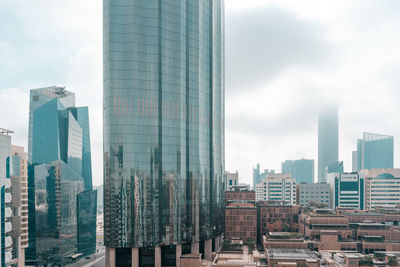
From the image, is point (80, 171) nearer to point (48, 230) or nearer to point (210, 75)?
point (48, 230)

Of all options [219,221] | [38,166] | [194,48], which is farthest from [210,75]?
[38,166]

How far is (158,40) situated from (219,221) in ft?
231

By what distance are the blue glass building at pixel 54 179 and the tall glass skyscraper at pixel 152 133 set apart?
61522 mm

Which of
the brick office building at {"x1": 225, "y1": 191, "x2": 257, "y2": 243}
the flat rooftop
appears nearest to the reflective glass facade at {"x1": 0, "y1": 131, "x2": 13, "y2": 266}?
the brick office building at {"x1": 225, "y1": 191, "x2": 257, "y2": 243}

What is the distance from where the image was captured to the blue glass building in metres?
158

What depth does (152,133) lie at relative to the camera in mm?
114438

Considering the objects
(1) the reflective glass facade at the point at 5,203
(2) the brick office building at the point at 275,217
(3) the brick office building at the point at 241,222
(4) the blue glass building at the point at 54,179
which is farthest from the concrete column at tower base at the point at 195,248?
(4) the blue glass building at the point at 54,179

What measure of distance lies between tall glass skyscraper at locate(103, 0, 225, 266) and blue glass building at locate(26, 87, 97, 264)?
202ft

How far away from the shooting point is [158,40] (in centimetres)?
11606

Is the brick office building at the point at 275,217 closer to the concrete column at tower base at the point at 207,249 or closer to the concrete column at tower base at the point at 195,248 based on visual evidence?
the concrete column at tower base at the point at 207,249

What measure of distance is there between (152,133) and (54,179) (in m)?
77.0

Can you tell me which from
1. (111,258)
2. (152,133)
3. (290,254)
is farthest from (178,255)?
(152,133)

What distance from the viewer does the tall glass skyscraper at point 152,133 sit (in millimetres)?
110688

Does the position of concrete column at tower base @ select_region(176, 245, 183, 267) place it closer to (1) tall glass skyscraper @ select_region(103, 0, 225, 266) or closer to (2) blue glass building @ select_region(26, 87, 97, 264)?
(1) tall glass skyscraper @ select_region(103, 0, 225, 266)
